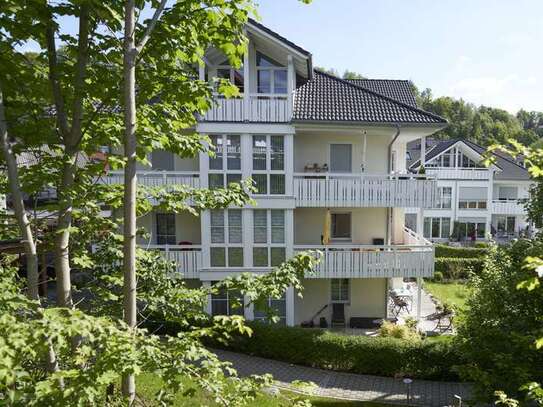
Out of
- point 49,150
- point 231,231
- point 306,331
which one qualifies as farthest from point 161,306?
point 231,231

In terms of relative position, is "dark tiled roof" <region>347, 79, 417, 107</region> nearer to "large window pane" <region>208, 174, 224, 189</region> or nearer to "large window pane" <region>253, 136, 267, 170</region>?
"large window pane" <region>253, 136, 267, 170</region>

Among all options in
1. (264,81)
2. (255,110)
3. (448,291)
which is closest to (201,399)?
(255,110)

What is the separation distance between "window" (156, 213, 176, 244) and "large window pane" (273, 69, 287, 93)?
677 centimetres

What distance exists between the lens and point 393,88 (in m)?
20.7

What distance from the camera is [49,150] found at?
5293 millimetres

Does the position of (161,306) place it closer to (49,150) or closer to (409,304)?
(49,150)

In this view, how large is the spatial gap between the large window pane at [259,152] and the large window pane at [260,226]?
1.73 m

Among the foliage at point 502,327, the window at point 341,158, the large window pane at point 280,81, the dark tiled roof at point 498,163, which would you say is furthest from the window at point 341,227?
the dark tiled roof at point 498,163

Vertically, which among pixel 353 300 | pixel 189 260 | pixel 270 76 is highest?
pixel 270 76

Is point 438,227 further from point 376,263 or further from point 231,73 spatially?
point 231,73

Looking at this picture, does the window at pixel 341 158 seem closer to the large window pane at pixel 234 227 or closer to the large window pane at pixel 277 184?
the large window pane at pixel 277 184

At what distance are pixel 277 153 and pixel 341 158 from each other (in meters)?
3.19

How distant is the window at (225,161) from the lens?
572 inches

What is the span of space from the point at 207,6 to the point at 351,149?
41.0ft
